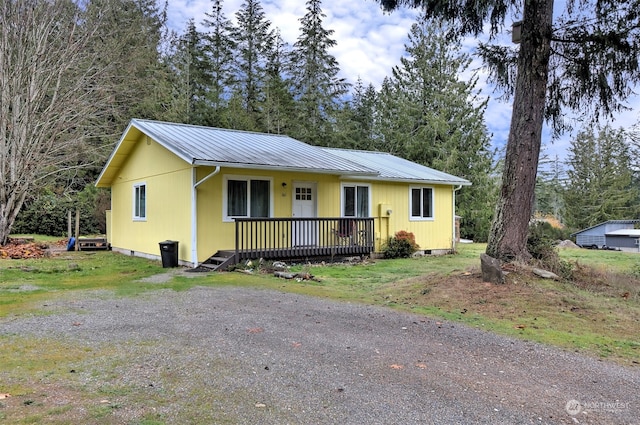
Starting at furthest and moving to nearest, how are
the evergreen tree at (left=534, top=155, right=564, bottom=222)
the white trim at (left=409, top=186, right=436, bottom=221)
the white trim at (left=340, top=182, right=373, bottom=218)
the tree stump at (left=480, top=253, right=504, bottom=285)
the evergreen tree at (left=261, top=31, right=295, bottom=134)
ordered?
the evergreen tree at (left=534, top=155, right=564, bottom=222), the evergreen tree at (left=261, top=31, right=295, bottom=134), the white trim at (left=409, top=186, right=436, bottom=221), the white trim at (left=340, top=182, right=373, bottom=218), the tree stump at (left=480, top=253, right=504, bottom=285)

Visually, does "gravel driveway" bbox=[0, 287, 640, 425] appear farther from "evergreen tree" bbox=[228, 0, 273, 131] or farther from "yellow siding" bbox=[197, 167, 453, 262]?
"evergreen tree" bbox=[228, 0, 273, 131]

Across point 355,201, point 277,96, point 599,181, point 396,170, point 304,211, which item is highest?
point 277,96

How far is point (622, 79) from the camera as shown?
814 centimetres

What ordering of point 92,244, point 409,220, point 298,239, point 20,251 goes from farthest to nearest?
point 92,244, point 409,220, point 20,251, point 298,239

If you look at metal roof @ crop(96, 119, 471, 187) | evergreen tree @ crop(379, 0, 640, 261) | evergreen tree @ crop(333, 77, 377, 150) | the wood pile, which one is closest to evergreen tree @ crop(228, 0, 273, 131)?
evergreen tree @ crop(333, 77, 377, 150)

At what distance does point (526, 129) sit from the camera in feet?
25.7

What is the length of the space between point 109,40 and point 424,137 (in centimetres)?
1823

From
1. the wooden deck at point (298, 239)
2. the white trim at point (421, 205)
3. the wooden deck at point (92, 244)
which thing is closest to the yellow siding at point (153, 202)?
the wooden deck at point (92, 244)

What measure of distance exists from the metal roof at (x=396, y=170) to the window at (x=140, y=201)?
6746 millimetres

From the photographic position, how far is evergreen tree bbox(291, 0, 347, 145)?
96.5ft

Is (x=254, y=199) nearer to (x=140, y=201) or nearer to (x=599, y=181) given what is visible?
(x=140, y=201)

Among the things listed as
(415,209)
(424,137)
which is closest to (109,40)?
(415,209)

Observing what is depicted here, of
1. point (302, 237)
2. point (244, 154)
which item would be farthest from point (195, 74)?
point (302, 237)

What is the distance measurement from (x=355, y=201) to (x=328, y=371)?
10572mm
